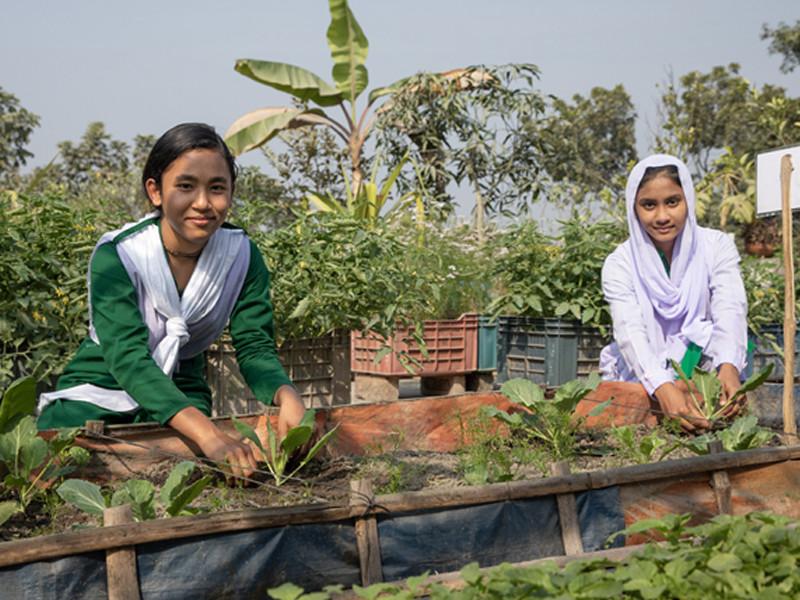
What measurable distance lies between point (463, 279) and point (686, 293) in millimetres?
4405

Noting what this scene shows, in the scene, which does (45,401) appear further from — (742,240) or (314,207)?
(742,240)

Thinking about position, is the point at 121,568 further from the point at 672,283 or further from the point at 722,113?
the point at 722,113

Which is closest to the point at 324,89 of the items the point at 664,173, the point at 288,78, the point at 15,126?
the point at 288,78

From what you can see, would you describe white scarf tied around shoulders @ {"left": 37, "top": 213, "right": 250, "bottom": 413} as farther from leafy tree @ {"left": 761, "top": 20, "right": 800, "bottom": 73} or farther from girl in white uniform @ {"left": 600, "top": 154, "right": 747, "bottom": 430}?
leafy tree @ {"left": 761, "top": 20, "right": 800, "bottom": 73}

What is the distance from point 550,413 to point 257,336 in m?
0.98

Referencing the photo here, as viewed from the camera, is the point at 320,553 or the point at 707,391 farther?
the point at 707,391

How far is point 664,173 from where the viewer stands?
3.84 meters

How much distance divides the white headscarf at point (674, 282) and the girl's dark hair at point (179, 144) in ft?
5.96

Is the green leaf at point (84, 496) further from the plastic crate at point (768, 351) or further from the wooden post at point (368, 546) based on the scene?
the plastic crate at point (768, 351)

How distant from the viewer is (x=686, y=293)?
12.8ft

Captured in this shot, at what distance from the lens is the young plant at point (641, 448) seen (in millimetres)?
2902

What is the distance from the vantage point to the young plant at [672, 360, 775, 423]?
132 inches

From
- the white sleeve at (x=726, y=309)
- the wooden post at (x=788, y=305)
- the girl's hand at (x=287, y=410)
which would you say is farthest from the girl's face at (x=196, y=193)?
the white sleeve at (x=726, y=309)

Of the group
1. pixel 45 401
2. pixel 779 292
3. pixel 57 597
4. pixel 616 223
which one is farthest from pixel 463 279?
pixel 57 597
